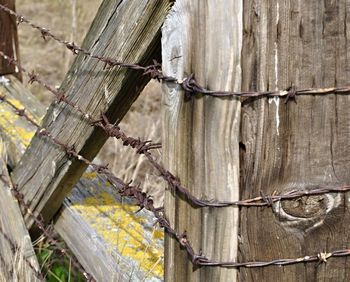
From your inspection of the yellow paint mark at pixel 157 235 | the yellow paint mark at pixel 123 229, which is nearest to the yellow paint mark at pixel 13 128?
the yellow paint mark at pixel 123 229

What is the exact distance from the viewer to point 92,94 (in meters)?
2.26

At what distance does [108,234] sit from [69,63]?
3784 mm

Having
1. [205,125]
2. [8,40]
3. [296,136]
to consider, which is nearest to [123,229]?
[205,125]

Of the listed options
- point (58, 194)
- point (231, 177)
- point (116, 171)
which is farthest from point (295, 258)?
point (116, 171)

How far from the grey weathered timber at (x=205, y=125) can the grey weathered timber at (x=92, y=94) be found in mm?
156

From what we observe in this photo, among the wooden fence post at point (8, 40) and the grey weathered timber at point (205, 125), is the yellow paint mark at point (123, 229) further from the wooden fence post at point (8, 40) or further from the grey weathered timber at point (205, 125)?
the wooden fence post at point (8, 40)

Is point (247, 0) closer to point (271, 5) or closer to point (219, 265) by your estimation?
point (271, 5)

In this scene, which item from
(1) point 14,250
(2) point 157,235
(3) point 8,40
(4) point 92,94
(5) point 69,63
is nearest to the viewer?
(4) point 92,94

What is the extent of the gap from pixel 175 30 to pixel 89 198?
1325 millimetres

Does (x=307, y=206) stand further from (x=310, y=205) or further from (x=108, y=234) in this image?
(x=108, y=234)

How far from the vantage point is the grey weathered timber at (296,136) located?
5.02ft

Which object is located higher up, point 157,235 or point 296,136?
point 157,235

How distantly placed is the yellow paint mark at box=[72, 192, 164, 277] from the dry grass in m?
1.09

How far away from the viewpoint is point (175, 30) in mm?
1699
